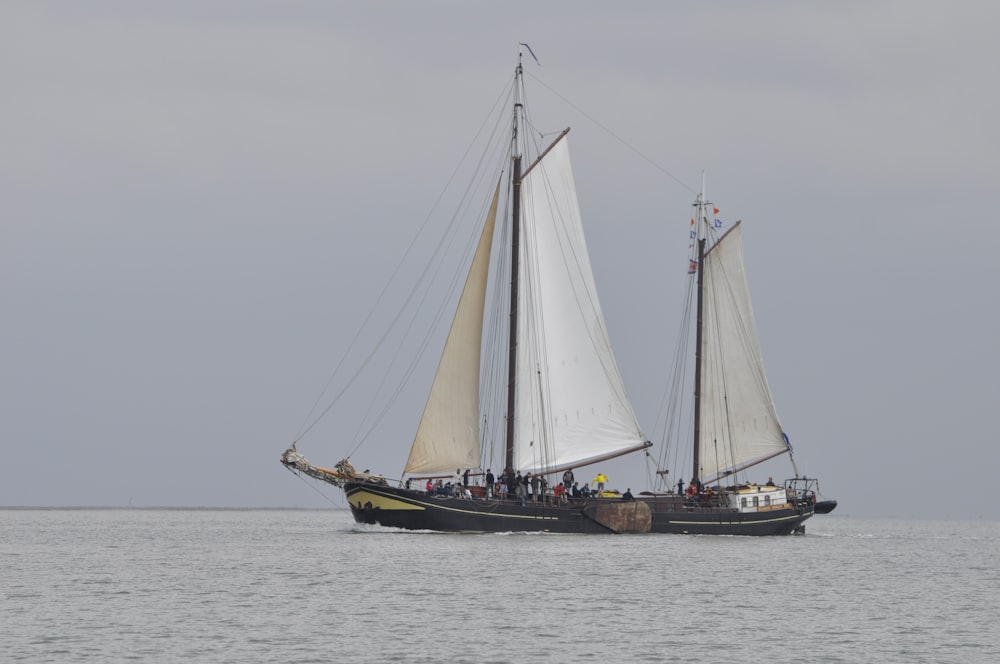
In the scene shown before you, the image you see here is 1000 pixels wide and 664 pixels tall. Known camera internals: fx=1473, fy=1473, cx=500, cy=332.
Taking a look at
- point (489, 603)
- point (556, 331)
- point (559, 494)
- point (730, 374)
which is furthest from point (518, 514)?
point (489, 603)

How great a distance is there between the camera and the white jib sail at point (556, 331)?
293 ft

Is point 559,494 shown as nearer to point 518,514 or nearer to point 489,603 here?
point 518,514

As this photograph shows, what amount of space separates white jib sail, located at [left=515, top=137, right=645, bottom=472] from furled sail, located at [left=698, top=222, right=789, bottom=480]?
16.4 m

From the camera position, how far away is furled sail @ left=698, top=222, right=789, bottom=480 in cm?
10531

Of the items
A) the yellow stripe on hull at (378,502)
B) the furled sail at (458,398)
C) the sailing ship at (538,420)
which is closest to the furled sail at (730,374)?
the sailing ship at (538,420)

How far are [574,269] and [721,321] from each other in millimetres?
18720

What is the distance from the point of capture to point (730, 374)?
105375mm

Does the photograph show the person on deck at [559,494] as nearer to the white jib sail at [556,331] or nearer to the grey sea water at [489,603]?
the white jib sail at [556,331]

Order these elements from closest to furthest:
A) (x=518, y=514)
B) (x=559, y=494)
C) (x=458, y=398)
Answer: (x=458, y=398) < (x=518, y=514) < (x=559, y=494)

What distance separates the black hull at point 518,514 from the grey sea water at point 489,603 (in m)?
1.12

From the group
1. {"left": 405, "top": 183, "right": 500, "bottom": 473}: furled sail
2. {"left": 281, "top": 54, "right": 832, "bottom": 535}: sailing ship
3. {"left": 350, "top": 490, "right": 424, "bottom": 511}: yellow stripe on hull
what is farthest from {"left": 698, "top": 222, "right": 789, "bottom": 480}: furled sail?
{"left": 350, "top": 490, "right": 424, "bottom": 511}: yellow stripe on hull

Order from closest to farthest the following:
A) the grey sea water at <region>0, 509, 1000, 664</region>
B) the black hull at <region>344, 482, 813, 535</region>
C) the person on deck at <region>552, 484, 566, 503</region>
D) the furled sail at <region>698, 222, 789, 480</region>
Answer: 1. the grey sea water at <region>0, 509, 1000, 664</region>
2. the black hull at <region>344, 482, 813, 535</region>
3. the person on deck at <region>552, 484, 566, 503</region>
4. the furled sail at <region>698, 222, 789, 480</region>

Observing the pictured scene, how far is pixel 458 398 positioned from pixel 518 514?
7893 mm

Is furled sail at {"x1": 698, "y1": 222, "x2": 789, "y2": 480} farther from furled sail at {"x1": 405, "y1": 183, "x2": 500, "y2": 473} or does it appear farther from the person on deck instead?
furled sail at {"x1": 405, "y1": 183, "x2": 500, "y2": 473}
